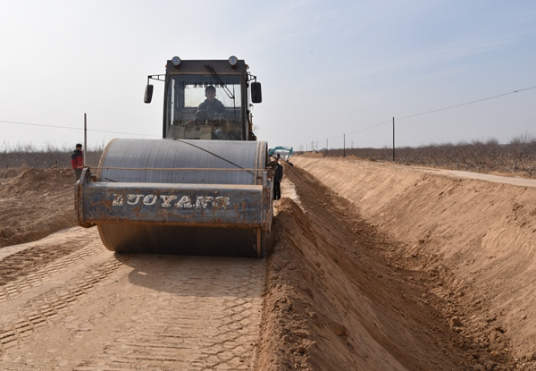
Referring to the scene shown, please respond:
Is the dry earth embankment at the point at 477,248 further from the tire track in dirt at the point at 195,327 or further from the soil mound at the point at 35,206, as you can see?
the soil mound at the point at 35,206

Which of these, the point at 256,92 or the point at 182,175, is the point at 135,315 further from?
the point at 256,92

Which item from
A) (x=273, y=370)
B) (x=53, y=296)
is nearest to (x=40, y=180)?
(x=53, y=296)

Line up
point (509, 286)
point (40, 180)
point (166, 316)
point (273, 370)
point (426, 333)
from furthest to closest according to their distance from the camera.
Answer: point (40, 180) < point (509, 286) < point (426, 333) < point (166, 316) < point (273, 370)

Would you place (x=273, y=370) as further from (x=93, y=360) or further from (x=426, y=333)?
(x=426, y=333)

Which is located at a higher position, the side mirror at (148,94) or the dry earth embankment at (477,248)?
the side mirror at (148,94)

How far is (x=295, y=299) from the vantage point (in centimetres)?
521

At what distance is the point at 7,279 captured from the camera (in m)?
6.48

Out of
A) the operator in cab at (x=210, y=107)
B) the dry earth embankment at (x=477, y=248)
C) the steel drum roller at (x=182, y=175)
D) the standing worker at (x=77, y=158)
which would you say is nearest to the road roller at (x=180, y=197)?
the steel drum roller at (x=182, y=175)

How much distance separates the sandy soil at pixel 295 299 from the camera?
4.31 meters

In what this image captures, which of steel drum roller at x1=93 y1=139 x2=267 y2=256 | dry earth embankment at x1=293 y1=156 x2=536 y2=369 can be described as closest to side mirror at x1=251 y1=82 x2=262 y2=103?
steel drum roller at x1=93 y1=139 x2=267 y2=256

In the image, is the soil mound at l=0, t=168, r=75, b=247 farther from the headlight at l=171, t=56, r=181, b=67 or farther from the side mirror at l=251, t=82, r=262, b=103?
the side mirror at l=251, t=82, r=262, b=103

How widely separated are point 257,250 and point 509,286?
490 cm

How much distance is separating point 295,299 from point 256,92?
193 inches

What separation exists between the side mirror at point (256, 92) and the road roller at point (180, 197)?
2.27 meters
